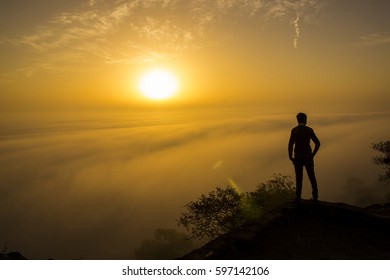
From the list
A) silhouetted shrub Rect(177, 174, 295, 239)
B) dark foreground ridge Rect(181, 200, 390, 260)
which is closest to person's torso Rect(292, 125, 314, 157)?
dark foreground ridge Rect(181, 200, 390, 260)

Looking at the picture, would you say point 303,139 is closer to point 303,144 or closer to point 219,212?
point 303,144

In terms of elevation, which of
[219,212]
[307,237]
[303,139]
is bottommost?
[307,237]

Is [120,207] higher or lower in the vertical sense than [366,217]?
higher

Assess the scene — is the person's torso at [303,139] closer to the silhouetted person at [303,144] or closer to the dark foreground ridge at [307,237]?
the silhouetted person at [303,144]

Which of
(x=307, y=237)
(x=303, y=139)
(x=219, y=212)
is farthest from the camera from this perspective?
(x=219, y=212)

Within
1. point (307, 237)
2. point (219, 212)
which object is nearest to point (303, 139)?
point (307, 237)

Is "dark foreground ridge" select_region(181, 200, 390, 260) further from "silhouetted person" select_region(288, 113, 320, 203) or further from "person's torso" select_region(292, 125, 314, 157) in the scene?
"person's torso" select_region(292, 125, 314, 157)

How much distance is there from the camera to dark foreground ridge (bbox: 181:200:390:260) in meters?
6.81

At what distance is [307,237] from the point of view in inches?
307

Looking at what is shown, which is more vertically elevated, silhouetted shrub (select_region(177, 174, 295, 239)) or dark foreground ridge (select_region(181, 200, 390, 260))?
silhouetted shrub (select_region(177, 174, 295, 239))
